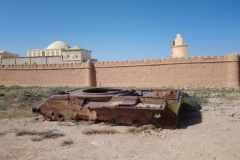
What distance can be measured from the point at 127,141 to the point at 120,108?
115cm

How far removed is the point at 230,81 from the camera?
53.6 ft

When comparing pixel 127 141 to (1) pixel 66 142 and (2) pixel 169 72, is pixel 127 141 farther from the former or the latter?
(2) pixel 169 72

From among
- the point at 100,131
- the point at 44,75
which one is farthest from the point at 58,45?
the point at 100,131

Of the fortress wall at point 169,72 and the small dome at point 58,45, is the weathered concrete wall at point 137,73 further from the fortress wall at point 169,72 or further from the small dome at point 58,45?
the small dome at point 58,45

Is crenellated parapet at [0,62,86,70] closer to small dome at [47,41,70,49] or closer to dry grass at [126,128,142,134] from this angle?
small dome at [47,41,70,49]

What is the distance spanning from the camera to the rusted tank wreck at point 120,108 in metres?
5.64

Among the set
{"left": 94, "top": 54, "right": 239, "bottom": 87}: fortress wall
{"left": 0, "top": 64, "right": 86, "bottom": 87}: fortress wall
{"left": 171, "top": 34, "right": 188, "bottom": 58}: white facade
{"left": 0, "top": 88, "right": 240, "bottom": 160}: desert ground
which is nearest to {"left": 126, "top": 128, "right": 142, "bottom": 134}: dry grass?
{"left": 0, "top": 88, "right": 240, "bottom": 160}: desert ground

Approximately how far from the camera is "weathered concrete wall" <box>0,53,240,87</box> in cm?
1669

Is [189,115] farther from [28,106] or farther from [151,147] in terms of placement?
[28,106]

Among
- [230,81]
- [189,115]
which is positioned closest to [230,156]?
[189,115]

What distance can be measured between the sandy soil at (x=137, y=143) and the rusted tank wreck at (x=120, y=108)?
277 millimetres

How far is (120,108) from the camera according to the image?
584 centimetres

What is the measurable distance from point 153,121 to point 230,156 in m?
2.14

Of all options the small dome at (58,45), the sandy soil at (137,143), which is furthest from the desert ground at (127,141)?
the small dome at (58,45)
